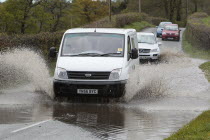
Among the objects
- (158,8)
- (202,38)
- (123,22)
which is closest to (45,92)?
(202,38)

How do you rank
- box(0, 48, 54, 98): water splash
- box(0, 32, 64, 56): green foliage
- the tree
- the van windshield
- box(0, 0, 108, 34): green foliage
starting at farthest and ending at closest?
1. the tree
2. box(0, 0, 108, 34): green foliage
3. box(0, 32, 64, 56): green foliage
4. box(0, 48, 54, 98): water splash
5. the van windshield

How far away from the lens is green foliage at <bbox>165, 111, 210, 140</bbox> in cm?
813

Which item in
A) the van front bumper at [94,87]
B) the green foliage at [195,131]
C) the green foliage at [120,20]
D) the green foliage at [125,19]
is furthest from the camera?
the green foliage at [125,19]

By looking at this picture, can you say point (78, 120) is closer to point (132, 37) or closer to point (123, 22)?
point (132, 37)

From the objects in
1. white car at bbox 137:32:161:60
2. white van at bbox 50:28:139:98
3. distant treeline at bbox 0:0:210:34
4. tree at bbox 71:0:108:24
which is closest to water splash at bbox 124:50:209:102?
white van at bbox 50:28:139:98

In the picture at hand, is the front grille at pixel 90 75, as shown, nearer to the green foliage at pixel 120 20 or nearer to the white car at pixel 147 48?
the white car at pixel 147 48

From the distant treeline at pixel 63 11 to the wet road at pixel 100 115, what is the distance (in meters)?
60.3

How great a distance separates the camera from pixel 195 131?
8.66 m

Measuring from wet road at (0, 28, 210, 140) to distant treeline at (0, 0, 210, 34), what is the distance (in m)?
60.3

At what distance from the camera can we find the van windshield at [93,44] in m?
13.8

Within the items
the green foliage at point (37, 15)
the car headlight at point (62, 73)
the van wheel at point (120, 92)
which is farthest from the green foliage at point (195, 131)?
the green foliage at point (37, 15)

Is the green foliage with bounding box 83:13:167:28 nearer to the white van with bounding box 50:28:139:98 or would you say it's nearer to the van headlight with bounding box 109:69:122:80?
the white van with bounding box 50:28:139:98

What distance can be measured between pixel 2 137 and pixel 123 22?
5895 cm

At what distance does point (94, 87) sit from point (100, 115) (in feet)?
5.31
